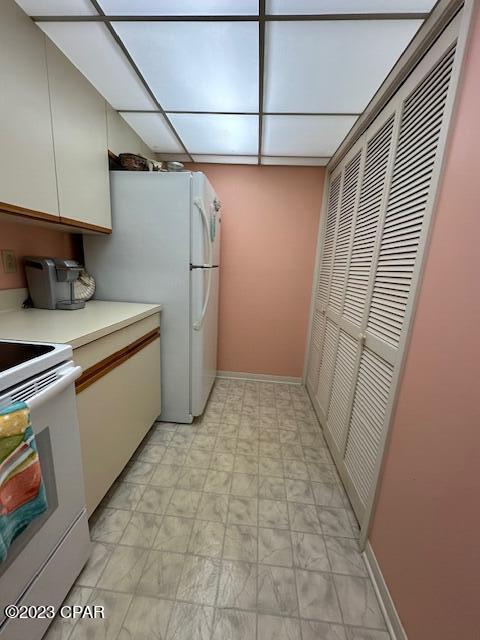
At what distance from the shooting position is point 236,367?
2.92 m

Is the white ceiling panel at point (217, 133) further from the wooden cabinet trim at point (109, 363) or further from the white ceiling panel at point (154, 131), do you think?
the wooden cabinet trim at point (109, 363)

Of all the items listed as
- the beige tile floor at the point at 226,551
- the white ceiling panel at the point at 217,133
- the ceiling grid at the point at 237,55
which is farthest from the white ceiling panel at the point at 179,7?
the beige tile floor at the point at 226,551

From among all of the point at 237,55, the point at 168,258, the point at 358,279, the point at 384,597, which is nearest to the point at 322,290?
the point at 358,279

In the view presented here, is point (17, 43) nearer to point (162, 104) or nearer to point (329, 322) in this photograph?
point (162, 104)

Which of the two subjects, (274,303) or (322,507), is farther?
(274,303)

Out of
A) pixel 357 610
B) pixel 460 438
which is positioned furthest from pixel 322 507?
pixel 460 438

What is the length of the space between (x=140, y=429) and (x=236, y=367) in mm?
1446

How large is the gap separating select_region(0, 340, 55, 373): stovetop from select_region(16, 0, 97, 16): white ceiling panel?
1286 mm

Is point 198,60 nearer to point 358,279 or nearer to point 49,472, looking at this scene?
point 358,279

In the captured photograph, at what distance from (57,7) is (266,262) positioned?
2.02 metres

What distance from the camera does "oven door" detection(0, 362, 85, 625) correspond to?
0.70 metres

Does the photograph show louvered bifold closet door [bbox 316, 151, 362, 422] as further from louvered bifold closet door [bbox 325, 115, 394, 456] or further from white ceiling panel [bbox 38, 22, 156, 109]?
white ceiling panel [bbox 38, 22, 156, 109]

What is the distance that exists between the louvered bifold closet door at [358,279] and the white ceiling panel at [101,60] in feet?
4.50

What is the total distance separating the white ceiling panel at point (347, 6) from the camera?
0.89 m
